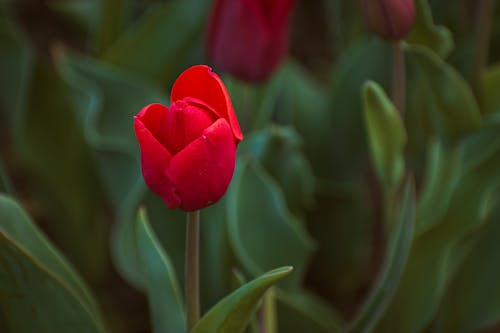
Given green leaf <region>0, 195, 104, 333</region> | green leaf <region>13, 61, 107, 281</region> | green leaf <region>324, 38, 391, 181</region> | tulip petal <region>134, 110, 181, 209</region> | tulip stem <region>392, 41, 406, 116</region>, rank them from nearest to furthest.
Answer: tulip petal <region>134, 110, 181, 209</region>
green leaf <region>0, 195, 104, 333</region>
tulip stem <region>392, 41, 406, 116</region>
green leaf <region>324, 38, 391, 181</region>
green leaf <region>13, 61, 107, 281</region>

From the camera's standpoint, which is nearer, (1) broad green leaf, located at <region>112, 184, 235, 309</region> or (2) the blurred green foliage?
(2) the blurred green foliage

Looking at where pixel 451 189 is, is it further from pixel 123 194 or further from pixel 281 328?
pixel 123 194

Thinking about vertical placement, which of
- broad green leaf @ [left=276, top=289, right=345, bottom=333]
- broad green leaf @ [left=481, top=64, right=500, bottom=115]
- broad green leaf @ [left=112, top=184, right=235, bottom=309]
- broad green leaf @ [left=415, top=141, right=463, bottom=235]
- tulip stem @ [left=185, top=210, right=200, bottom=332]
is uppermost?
tulip stem @ [left=185, top=210, right=200, bottom=332]

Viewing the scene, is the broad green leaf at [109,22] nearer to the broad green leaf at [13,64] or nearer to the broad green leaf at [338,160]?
the broad green leaf at [13,64]

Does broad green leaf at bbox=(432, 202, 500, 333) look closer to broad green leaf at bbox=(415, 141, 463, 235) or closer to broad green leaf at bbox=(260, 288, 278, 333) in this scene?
broad green leaf at bbox=(415, 141, 463, 235)

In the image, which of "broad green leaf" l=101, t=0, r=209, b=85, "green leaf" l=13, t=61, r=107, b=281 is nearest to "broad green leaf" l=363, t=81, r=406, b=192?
"broad green leaf" l=101, t=0, r=209, b=85

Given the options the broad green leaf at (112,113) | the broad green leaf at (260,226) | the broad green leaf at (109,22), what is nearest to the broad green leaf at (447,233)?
the broad green leaf at (260,226)

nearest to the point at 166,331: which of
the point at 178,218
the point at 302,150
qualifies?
the point at 178,218

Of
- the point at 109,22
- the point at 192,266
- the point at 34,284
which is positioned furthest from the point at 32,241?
the point at 109,22
